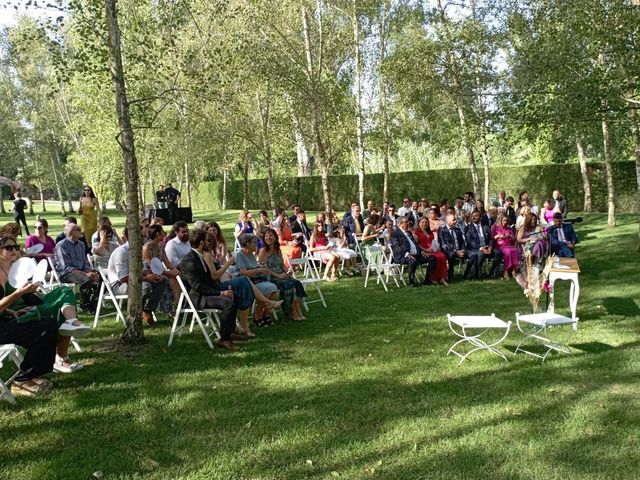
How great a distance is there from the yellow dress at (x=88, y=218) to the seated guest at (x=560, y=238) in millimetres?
9667

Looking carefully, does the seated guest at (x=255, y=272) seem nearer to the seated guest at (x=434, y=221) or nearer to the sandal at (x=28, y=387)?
the sandal at (x=28, y=387)

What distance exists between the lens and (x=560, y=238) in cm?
1130

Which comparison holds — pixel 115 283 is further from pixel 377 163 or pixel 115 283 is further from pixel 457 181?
pixel 377 163

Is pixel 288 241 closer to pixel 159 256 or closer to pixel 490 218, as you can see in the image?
pixel 159 256

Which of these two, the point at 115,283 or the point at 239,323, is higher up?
the point at 115,283

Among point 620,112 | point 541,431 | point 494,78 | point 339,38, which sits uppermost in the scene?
point 339,38

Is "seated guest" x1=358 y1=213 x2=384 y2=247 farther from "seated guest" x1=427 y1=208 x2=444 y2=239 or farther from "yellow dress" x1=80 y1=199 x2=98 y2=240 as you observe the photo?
"yellow dress" x1=80 y1=199 x2=98 y2=240

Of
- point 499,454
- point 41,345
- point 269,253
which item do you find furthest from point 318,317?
point 499,454

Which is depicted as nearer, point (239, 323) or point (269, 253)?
point (239, 323)

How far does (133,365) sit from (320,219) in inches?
280

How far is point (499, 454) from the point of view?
389 centimetres

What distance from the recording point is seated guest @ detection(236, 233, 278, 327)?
7918 millimetres

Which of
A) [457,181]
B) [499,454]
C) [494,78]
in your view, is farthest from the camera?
[457,181]

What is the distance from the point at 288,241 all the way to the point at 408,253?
8.81 ft
